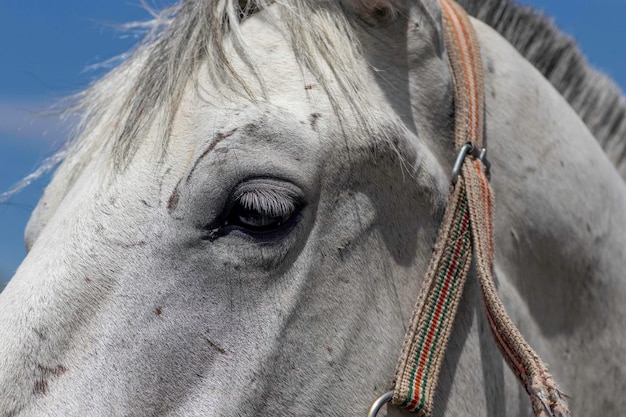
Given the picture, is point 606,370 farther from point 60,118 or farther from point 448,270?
point 60,118

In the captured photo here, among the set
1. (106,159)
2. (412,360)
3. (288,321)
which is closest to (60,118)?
(106,159)

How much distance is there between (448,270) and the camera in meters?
1.71

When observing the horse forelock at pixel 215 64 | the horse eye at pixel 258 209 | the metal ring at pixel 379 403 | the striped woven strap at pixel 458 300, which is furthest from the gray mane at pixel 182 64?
the metal ring at pixel 379 403

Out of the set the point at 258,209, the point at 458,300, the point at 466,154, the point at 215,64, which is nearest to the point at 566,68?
the point at 466,154

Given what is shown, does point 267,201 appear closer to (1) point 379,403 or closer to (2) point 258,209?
(2) point 258,209

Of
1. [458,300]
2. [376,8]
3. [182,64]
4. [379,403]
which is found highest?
[376,8]

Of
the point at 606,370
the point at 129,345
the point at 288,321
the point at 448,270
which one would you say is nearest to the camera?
the point at 129,345

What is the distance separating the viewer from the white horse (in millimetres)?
1435

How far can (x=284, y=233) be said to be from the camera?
1539mm

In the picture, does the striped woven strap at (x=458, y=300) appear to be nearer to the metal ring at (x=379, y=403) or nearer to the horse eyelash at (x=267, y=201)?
the metal ring at (x=379, y=403)

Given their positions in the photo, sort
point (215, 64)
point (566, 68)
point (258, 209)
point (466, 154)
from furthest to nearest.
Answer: point (566, 68)
point (466, 154)
point (215, 64)
point (258, 209)

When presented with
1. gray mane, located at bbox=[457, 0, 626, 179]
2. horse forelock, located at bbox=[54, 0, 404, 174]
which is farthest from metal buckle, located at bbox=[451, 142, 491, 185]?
gray mane, located at bbox=[457, 0, 626, 179]

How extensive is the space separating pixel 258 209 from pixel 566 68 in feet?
4.50

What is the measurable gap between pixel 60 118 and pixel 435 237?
113cm
